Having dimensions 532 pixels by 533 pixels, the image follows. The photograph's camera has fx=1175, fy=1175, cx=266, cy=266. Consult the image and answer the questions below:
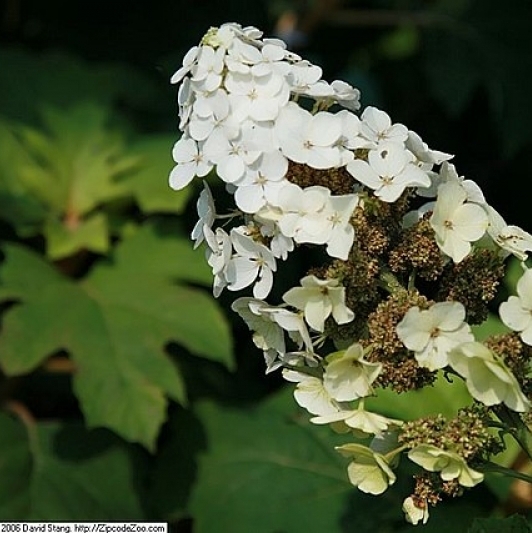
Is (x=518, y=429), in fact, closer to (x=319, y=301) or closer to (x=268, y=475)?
(x=319, y=301)

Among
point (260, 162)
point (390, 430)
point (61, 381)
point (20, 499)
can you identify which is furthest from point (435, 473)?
point (61, 381)

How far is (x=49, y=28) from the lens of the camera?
4.62 m

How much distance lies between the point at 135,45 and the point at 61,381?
1.67 m

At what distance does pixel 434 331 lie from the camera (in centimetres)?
167

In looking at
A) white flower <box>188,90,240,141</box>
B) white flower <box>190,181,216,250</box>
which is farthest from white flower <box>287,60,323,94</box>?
white flower <box>190,181,216,250</box>

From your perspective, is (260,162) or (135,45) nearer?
(260,162)

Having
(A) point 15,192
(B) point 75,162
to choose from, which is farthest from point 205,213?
(B) point 75,162

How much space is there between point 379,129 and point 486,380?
0.44m

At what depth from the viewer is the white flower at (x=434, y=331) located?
1661 millimetres

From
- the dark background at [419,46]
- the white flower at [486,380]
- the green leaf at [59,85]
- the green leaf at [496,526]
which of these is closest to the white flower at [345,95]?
the white flower at [486,380]

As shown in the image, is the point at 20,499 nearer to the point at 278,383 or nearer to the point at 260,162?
the point at 278,383

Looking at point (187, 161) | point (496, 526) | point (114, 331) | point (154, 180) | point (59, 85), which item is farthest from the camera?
point (59, 85)

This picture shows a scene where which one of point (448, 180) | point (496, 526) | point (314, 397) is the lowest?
point (496, 526)

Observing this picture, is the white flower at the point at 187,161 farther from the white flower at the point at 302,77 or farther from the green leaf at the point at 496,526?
the green leaf at the point at 496,526
